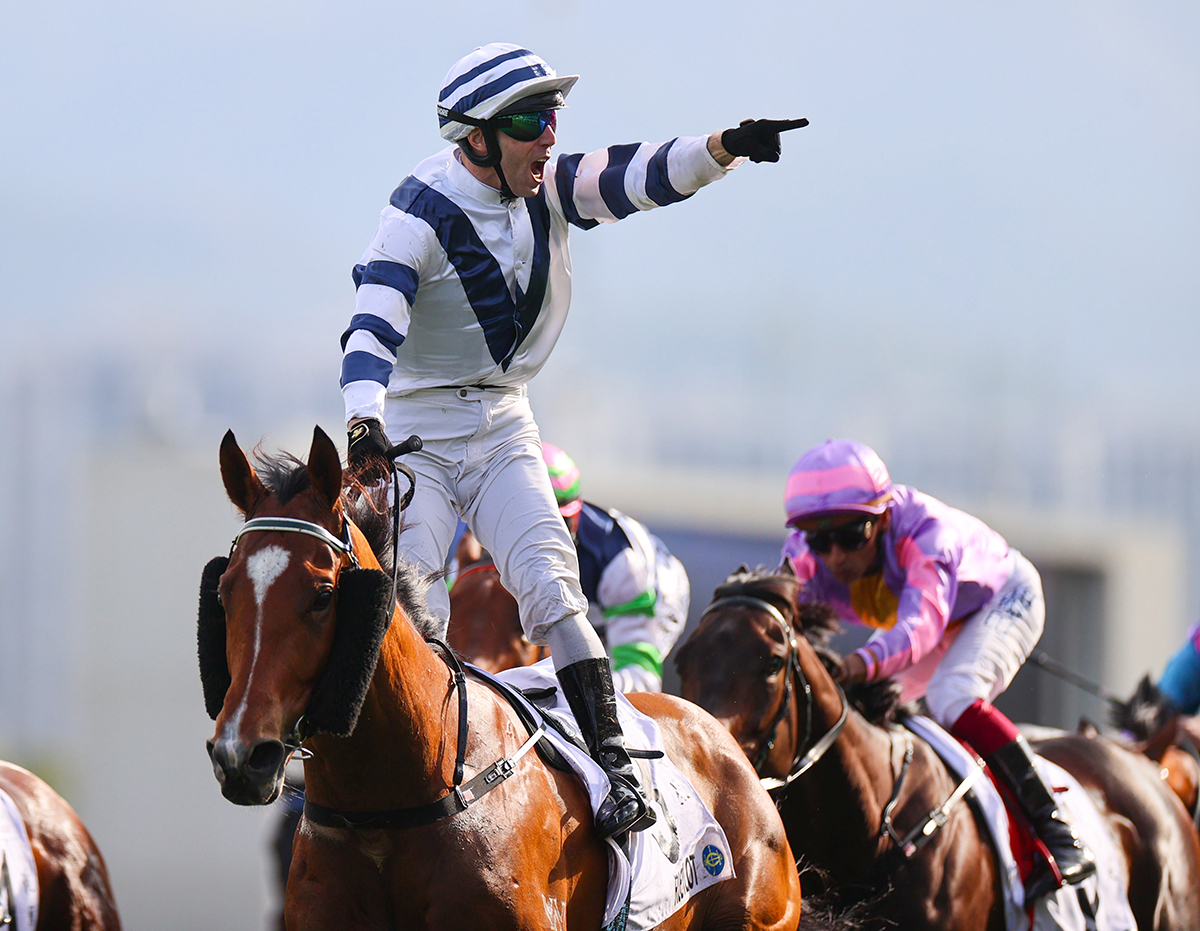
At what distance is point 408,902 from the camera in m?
2.99

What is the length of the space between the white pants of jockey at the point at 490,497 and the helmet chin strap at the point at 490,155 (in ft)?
1.66

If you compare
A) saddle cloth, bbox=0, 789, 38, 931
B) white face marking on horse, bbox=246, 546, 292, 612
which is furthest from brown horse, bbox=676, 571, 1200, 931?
white face marking on horse, bbox=246, 546, 292, 612

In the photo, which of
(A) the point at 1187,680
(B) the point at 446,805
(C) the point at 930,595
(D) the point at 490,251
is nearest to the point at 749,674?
(C) the point at 930,595

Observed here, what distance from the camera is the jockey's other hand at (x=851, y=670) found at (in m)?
5.04

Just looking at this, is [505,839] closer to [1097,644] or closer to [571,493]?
[571,493]

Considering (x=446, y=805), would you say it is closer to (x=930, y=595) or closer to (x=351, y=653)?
(x=351, y=653)

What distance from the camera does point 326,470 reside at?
2963 millimetres

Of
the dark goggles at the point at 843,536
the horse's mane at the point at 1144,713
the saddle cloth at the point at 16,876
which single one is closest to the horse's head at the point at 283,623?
the saddle cloth at the point at 16,876

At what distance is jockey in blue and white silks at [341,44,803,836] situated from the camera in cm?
361

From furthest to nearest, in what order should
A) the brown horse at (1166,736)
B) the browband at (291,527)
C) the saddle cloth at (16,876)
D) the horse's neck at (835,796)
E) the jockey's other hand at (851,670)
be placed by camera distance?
the brown horse at (1166,736), the jockey's other hand at (851,670), the horse's neck at (835,796), the saddle cloth at (16,876), the browband at (291,527)

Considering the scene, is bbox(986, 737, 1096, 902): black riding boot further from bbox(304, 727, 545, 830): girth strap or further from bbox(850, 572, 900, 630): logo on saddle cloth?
bbox(304, 727, 545, 830): girth strap

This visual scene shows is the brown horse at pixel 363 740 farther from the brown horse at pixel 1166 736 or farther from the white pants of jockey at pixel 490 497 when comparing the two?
the brown horse at pixel 1166 736

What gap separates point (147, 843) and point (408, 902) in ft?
46.4

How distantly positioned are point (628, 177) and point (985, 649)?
2574 millimetres
